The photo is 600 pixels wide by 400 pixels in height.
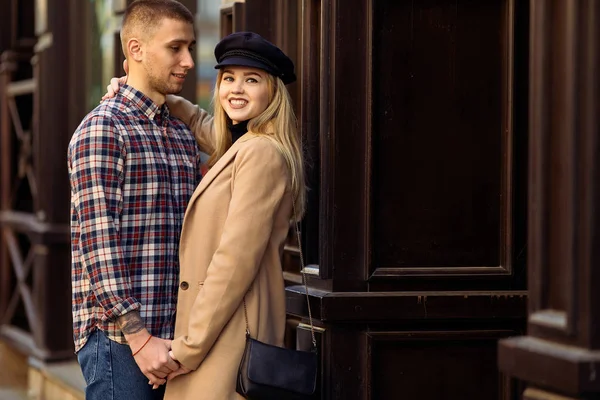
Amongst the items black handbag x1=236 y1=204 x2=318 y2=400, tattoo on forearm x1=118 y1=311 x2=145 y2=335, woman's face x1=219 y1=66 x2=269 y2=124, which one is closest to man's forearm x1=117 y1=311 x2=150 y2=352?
tattoo on forearm x1=118 y1=311 x2=145 y2=335

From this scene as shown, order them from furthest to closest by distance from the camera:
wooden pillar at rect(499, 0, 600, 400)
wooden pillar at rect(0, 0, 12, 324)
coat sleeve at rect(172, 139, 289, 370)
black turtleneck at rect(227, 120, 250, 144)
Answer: wooden pillar at rect(0, 0, 12, 324)
black turtleneck at rect(227, 120, 250, 144)
coat sleeve at rect(172, 139, 289, 370)
wooden pillar at rect(499, 0, 600, 400)

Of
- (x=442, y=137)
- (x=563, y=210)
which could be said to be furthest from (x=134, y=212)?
(x=563, y=210)

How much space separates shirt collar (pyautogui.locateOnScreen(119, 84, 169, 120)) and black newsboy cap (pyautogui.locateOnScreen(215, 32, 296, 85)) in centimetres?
32

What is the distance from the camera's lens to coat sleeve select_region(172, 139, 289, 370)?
354 centimetres

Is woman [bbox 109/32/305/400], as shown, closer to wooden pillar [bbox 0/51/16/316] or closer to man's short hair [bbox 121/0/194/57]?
man's short hair [bbox 121/0/194/57]

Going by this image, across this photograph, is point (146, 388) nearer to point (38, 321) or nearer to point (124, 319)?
point (124, 319)

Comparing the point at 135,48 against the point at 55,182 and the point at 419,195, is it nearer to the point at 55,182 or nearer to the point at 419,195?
the point at 419,195

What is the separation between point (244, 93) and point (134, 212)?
577 mm

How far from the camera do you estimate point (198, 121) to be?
430 centimetres

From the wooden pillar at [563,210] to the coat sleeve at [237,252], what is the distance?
106cm

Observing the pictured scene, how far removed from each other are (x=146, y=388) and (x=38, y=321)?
436 cm

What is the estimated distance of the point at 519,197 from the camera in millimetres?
4066

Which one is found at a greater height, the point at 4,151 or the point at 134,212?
the point at 4,151

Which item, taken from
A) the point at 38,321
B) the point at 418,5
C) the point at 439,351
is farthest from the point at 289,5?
the point at 38,321
